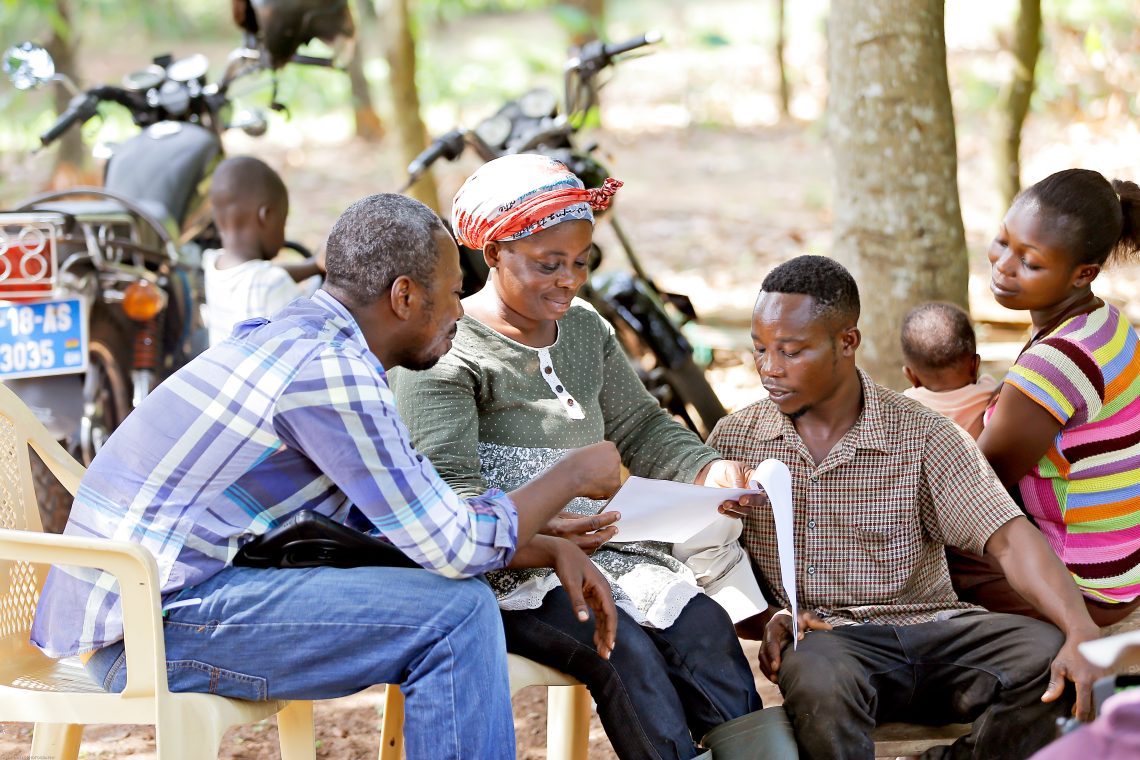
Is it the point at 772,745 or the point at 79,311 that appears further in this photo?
the point at 79,311

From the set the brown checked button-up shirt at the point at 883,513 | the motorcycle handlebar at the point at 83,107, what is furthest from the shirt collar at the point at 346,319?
the motorcycle handlebar at the point at 83,107

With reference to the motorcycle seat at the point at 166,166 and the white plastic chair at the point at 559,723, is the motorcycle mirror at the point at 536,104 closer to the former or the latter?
the motorcycle seat at the point at 166,166

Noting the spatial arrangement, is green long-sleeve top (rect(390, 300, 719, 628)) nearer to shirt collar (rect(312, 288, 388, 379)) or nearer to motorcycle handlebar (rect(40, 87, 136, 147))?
shirt collar (rect(312, 288, 388, 379))

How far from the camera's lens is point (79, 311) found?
4.39 metres

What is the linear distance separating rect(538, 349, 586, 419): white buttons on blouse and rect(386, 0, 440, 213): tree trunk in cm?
397

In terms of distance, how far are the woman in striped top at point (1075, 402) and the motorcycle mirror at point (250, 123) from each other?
11.9 feet

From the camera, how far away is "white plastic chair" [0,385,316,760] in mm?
2207

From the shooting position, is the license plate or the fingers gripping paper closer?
the fingers gripping paper

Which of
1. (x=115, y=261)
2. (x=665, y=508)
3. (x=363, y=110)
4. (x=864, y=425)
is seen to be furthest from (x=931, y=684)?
(x=363, y=110)

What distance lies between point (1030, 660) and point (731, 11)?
2433 cm

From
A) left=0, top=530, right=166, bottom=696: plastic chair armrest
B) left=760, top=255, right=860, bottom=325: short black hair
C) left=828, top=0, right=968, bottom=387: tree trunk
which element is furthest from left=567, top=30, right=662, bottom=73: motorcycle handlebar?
left=0, top=530, right=166, bottom=696: plastic chair armrest

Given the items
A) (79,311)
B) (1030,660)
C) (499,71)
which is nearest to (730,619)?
(1030,660)

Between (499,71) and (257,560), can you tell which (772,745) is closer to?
(257,560)

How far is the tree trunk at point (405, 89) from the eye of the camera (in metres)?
6.88
